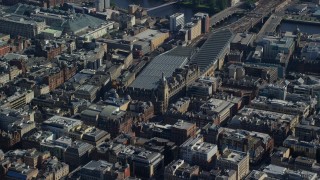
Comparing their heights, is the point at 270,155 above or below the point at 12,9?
below

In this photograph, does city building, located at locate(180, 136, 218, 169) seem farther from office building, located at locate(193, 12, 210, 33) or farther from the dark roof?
office building, located at locate(193, 12, 210, 33)

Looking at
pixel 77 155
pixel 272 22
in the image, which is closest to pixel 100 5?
pixel 272 22

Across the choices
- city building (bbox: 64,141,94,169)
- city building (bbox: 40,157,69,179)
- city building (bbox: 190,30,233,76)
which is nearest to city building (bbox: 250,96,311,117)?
city building (bbox: 190,30,233,76)

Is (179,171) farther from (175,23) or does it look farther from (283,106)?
(175,23)

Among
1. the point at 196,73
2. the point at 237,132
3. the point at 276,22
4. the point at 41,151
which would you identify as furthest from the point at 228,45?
the point at 41,151

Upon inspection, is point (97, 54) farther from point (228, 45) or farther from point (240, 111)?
point (240, 111)

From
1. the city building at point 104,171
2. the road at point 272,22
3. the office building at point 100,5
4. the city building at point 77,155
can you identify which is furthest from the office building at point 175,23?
the city building at point 104,171

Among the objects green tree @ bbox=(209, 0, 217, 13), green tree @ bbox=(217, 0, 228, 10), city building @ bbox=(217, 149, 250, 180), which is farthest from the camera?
green tree @ bbox=(209, 0, 217, 13)

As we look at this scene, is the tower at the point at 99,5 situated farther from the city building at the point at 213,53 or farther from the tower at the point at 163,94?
the tower at the point at 163,94
